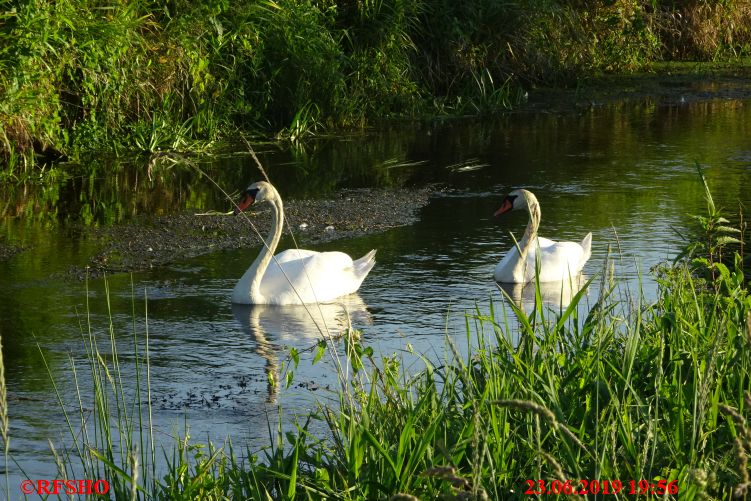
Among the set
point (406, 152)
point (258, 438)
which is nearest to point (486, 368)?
point (258, 438)

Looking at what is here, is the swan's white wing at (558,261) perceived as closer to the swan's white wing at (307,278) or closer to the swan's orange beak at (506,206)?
the swan's orange beak at (506,206)

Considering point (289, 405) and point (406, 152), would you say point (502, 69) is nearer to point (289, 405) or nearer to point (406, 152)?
point (406, 152)

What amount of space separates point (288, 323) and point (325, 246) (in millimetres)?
2516

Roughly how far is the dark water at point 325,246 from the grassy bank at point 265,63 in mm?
687

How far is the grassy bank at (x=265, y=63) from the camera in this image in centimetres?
1405

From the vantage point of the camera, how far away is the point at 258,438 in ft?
19.6

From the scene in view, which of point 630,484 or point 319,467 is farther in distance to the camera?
point 319,467

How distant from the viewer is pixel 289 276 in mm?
8703

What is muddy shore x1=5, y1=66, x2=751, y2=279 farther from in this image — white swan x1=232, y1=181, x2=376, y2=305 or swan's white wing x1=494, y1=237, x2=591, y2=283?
swan's white wing x1=494, y1=237, x2=591, y2=283

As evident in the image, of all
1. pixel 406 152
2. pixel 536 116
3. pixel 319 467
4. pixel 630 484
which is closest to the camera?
pixel 630 484

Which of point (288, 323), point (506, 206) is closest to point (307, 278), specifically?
point (288, 323)

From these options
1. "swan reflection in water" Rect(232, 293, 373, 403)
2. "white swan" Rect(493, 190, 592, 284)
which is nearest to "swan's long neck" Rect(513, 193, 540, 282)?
"white swan" Rect(493, 190, 592, 284)

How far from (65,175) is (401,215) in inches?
172

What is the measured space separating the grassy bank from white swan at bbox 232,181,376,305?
17.4 ft
